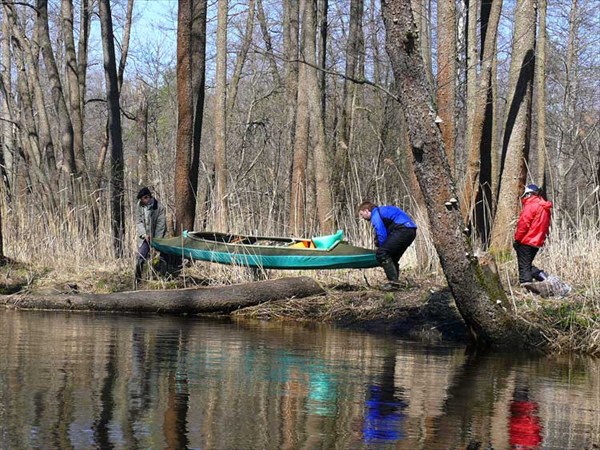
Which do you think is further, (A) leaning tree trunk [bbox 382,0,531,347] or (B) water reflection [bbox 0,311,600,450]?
(A) leaning tree trunk [bbox 382,0,531,347]

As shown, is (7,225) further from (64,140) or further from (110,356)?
(110,356)

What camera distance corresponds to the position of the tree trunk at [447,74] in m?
17.0

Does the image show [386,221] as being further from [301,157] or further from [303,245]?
[301,157]

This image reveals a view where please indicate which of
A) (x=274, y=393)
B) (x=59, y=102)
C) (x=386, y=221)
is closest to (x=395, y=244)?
(x=386, y=221)

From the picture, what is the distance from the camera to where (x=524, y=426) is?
7.61 m

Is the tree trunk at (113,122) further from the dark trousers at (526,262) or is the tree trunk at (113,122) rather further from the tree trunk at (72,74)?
the dark trousers at (526,262)

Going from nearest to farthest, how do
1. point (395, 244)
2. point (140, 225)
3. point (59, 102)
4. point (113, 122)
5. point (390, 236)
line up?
point (395, 244) < point (390, 236) < point (140, 225) < point (113, 122) < point (59, 102)

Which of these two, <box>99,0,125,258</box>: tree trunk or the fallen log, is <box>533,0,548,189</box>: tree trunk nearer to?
the fallen log

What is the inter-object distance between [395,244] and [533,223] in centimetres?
213

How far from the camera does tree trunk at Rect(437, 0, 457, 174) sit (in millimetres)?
17016

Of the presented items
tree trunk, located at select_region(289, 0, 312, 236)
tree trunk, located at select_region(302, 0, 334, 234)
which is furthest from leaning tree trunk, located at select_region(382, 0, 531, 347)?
tree trunk, located at select_region(302, 0, 334, 234)

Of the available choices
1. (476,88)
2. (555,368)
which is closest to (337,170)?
(476,88)

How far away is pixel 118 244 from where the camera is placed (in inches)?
746

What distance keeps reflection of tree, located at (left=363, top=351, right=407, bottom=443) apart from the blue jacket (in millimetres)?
5572
